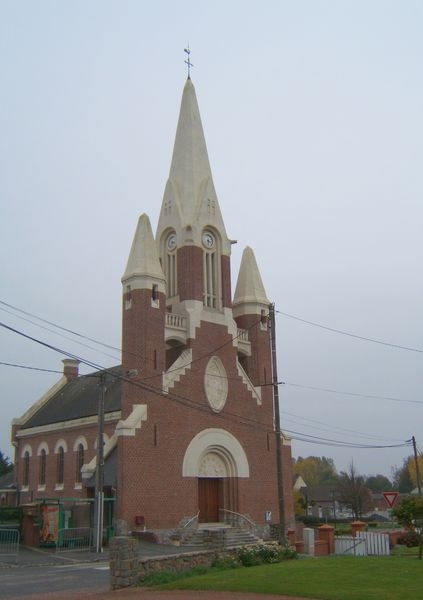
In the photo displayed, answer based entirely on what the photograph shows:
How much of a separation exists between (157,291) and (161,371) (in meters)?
4.65

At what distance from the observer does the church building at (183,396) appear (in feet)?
115

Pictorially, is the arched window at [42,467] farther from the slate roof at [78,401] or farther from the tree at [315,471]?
the tree at [315,471]

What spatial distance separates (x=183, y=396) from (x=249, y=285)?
1063cm

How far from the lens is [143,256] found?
38500mm

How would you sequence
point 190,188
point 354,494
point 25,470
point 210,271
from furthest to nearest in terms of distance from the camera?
point 354,494, point 25,470, point 190,188, point 210,271

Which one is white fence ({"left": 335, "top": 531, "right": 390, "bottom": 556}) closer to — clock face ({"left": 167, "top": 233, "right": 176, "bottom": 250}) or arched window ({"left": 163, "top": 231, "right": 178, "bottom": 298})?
arched window ({"left": 163, "top": 231, "right": 178, "bottom": 298})

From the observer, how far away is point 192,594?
15.7 m

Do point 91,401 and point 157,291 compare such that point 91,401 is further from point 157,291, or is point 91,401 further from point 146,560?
point 146,560

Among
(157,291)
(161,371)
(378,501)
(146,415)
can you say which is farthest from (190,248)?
(378,501)

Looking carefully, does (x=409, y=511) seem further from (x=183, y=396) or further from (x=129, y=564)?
(x=183, y=396)

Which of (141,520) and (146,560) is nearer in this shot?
(146,560)

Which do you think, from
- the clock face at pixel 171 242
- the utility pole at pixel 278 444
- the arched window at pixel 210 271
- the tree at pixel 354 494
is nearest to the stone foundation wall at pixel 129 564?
the utility pole at pixel 278 444

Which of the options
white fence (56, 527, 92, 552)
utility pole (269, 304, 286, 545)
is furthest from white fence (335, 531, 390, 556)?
white fence (56, 527, 92, 552)

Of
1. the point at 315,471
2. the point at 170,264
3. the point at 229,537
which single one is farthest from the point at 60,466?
the point at 315,471
